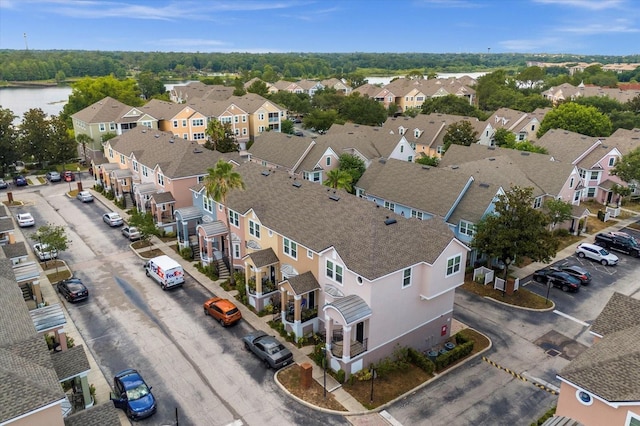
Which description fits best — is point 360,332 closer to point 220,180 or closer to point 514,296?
point 220,180

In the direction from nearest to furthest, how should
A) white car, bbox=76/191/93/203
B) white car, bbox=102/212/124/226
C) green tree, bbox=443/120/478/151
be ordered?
white car, bbox=102/212/124/226 < white car, bbox=76/191/93/203 < green tree, bbox=443/120/478/151

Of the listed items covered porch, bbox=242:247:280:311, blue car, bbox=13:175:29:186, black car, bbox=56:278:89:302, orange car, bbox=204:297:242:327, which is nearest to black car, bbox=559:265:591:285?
covered porch, bbox=242:247:280:311

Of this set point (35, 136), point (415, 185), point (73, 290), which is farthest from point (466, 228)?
point (35, 136)

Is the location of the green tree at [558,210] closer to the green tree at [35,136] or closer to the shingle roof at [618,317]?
the shingle roof at [618,317]

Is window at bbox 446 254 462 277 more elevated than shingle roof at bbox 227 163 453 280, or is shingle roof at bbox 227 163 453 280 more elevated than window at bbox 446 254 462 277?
shingle roof at bbox 227 163 453 280

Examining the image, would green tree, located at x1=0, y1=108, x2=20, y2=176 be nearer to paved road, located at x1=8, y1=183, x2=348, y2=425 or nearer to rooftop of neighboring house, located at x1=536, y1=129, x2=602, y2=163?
paved road, located at x1=8, y1=183, x2=348, y2=425

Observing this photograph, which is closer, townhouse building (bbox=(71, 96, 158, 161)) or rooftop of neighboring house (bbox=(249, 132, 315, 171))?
rooftop of neighboring house (bbox=(249, 132, 315, 171))

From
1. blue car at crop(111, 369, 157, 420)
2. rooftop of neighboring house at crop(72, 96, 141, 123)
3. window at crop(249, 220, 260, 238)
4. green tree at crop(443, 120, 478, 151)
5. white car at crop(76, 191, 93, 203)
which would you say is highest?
rooftop of neighboring house at crop(72, 96, 141, 123)
